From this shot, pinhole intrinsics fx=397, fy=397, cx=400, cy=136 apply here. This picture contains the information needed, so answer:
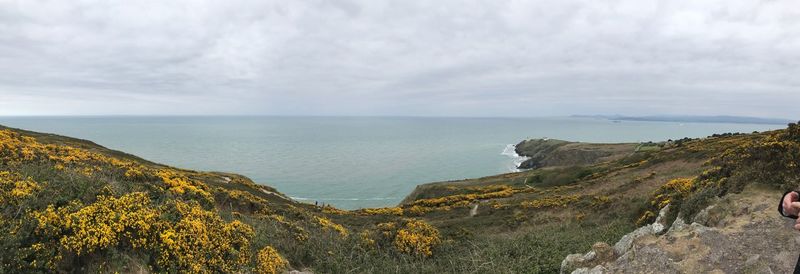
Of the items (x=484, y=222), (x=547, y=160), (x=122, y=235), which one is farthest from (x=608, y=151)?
(x=122, y=235)

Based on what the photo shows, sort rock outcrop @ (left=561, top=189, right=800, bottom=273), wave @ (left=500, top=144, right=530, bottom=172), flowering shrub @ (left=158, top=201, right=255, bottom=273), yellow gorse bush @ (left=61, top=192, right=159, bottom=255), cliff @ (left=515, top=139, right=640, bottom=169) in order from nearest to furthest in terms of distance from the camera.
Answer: yellow gorse bush @ (left=61, top=192, right=159, bottom=255)
rock outcrop @ (left=561, top=189, right=800, bottom=273)
flowering shrub @ (left=158, top=201, right=255, bottom=273)
cliff @ (left=515, top=139, right=640, bottom=169)
wave @ (left=500, top=144, right=530, bottom=172)

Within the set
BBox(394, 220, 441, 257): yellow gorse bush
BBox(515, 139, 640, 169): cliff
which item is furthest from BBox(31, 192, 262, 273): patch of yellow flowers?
BBox(515, 139, 640, 169): cliff

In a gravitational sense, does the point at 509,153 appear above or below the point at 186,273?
below

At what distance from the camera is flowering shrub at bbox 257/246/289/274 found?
10258 millimetres

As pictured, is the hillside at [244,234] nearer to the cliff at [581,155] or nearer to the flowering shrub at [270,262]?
the flowering shrub at [270,262]

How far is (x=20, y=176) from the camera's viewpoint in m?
10.2

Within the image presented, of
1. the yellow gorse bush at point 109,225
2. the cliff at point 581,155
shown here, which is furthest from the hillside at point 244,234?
the cliff at point 581,155

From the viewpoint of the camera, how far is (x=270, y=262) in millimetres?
10438

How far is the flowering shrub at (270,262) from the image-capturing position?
10.3 meters

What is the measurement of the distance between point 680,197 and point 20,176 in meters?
20.5

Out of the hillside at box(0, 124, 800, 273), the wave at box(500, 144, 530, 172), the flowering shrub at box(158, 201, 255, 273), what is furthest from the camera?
the wave at box(500, 144, 530, 172)

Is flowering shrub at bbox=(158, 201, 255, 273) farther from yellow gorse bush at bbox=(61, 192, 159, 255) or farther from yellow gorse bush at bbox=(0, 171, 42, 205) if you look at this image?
yellow gorse bush at bbox=(0, 171, 42, 205)

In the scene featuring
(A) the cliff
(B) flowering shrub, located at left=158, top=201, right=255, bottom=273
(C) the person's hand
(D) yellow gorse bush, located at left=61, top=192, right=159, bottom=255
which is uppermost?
(C) the person's hand

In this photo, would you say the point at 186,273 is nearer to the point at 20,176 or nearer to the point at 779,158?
the point at 20,176
